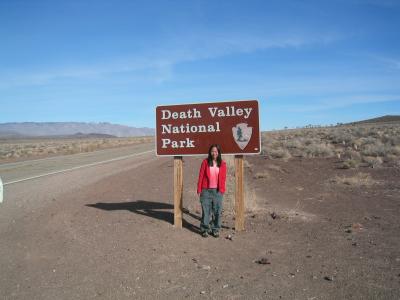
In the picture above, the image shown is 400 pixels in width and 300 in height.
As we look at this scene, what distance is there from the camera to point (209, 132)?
29.4 ft

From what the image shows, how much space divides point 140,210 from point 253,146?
11.4 feet

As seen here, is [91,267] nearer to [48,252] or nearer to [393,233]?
[48,252]

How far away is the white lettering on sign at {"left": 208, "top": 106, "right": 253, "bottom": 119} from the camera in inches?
344

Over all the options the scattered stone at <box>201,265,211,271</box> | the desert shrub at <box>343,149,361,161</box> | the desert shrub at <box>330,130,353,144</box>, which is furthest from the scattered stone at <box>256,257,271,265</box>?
the desert shrub at <box>330,130,353,144</box>

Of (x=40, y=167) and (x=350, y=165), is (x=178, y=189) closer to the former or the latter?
(x=350, y=165)

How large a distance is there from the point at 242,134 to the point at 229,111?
1.59 feet

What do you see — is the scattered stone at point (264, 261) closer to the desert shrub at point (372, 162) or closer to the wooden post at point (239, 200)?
the wooden post at point (239, 200)

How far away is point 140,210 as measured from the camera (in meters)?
10.9

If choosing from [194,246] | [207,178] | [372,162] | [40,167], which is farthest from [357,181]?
[40,167]

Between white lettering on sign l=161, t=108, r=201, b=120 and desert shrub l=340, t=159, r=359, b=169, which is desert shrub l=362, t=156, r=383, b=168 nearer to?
desert shrub l=340, t=159, r=359, b=169

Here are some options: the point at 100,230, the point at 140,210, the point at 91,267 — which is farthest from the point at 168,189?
the point at 91,267

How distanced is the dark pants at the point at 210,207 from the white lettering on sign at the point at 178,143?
1.05 m

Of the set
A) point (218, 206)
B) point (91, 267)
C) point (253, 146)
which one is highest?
point (253, 146)

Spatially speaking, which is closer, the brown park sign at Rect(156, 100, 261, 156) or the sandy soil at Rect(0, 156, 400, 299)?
the sandy soil at Rect(0, 156, 400, 299)
